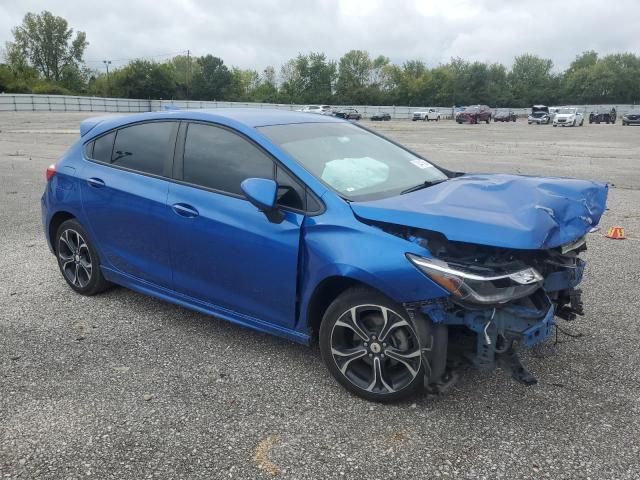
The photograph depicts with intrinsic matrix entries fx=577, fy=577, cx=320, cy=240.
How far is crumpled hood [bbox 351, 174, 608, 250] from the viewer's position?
→ 285cm

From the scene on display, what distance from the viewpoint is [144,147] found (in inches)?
173

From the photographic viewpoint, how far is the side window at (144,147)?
4.23 meters

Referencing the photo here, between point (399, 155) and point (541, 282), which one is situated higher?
point (399, 155)

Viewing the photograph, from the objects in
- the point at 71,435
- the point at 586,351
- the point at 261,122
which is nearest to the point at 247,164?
the point at 261,122

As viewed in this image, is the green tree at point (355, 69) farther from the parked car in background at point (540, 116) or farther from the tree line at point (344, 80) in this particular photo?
the parked car in background at point (540, 116)

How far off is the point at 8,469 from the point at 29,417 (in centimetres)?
47

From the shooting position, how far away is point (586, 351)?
3930 millimetres

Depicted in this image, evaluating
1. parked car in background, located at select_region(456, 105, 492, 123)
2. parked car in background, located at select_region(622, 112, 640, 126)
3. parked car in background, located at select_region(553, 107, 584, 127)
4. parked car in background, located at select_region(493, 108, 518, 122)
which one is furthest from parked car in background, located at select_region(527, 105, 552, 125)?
parked car in background, located at select_region(493, 108, 518, 122)

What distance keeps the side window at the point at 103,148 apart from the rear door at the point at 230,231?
34.4 inches

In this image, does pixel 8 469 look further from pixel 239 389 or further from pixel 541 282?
pixel 541 282

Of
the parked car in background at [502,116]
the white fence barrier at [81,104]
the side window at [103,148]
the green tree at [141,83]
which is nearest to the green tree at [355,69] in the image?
the green tree at [141,83]

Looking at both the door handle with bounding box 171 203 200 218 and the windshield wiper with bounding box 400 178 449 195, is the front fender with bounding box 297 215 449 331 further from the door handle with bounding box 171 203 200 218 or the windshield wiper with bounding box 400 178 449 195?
the door handle with bounding box 171 203 200 218

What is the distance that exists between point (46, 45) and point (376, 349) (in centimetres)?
12585

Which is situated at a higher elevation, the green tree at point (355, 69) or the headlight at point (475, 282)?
the green tree at point (355, 69)
